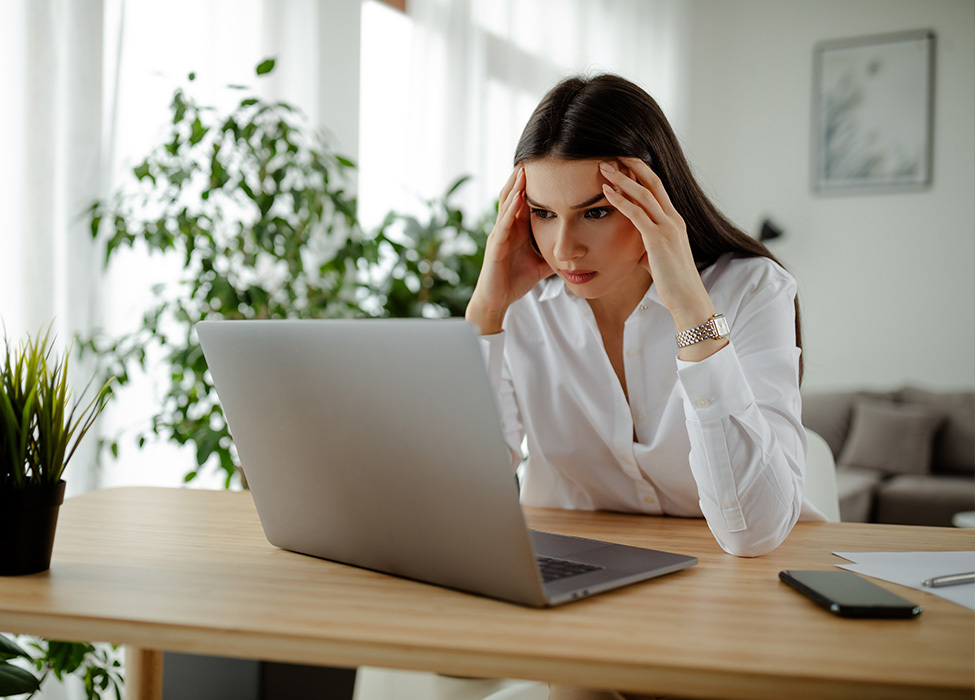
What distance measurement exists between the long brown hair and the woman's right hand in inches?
2.9

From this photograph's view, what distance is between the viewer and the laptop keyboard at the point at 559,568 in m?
0.80

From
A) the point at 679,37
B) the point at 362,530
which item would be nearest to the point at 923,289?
the point at 679,37

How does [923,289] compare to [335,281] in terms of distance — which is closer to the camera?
[335,281]

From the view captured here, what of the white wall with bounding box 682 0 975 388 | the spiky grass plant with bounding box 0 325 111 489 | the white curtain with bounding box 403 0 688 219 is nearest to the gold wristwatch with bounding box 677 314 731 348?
the spiky grass plant with bounding box 0 325 111 489

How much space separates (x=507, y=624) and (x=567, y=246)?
0.61m

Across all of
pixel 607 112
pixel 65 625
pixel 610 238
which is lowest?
pixel 65 625

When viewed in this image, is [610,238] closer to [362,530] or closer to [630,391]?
[630,391]

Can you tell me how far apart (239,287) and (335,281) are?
11.7 inches

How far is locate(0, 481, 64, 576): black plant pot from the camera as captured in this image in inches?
32.5

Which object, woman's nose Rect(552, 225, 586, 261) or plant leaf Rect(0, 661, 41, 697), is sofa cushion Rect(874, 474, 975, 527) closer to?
woman's nose Rect(552, 225, 586, 261)

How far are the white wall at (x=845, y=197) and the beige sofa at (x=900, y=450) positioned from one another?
0.63 metres

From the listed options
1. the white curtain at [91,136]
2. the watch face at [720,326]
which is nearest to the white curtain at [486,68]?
the white curtain at [91,136]

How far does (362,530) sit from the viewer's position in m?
0.86

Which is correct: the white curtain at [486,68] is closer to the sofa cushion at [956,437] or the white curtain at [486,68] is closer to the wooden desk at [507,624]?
the wooden desk at [507,624]
